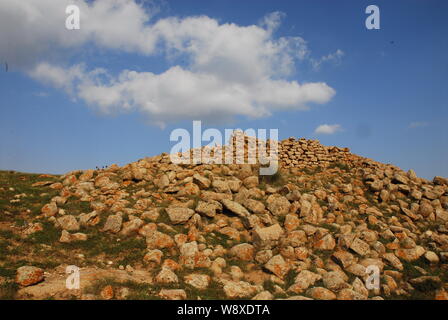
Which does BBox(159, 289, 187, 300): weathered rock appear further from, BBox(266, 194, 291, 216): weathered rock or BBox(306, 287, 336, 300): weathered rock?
BBox(266, 194, 291, 216): weathered rock

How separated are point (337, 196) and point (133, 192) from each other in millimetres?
11087

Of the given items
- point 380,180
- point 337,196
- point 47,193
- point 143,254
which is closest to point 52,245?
point 143,254

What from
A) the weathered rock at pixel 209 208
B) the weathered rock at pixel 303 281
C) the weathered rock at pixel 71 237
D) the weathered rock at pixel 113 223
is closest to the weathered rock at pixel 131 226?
the weathered rock at pixel 113 223

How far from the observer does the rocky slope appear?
9391mm

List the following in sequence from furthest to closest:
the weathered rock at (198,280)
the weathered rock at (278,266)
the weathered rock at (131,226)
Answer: the weathered rock at (131,226)
the weathered rock at (278,266)
the weathered rock at (198,280)

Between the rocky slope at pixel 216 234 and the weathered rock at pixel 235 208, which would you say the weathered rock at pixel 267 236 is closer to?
the rocky slope at pixel 216 234

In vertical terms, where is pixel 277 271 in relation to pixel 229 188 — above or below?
below

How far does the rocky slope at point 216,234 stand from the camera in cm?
939

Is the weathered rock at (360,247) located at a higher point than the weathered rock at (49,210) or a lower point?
lower

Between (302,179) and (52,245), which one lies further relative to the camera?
(302,179)

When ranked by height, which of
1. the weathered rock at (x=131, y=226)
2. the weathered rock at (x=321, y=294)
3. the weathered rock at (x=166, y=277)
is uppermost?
the weathered rock at (x=131, y=226)
